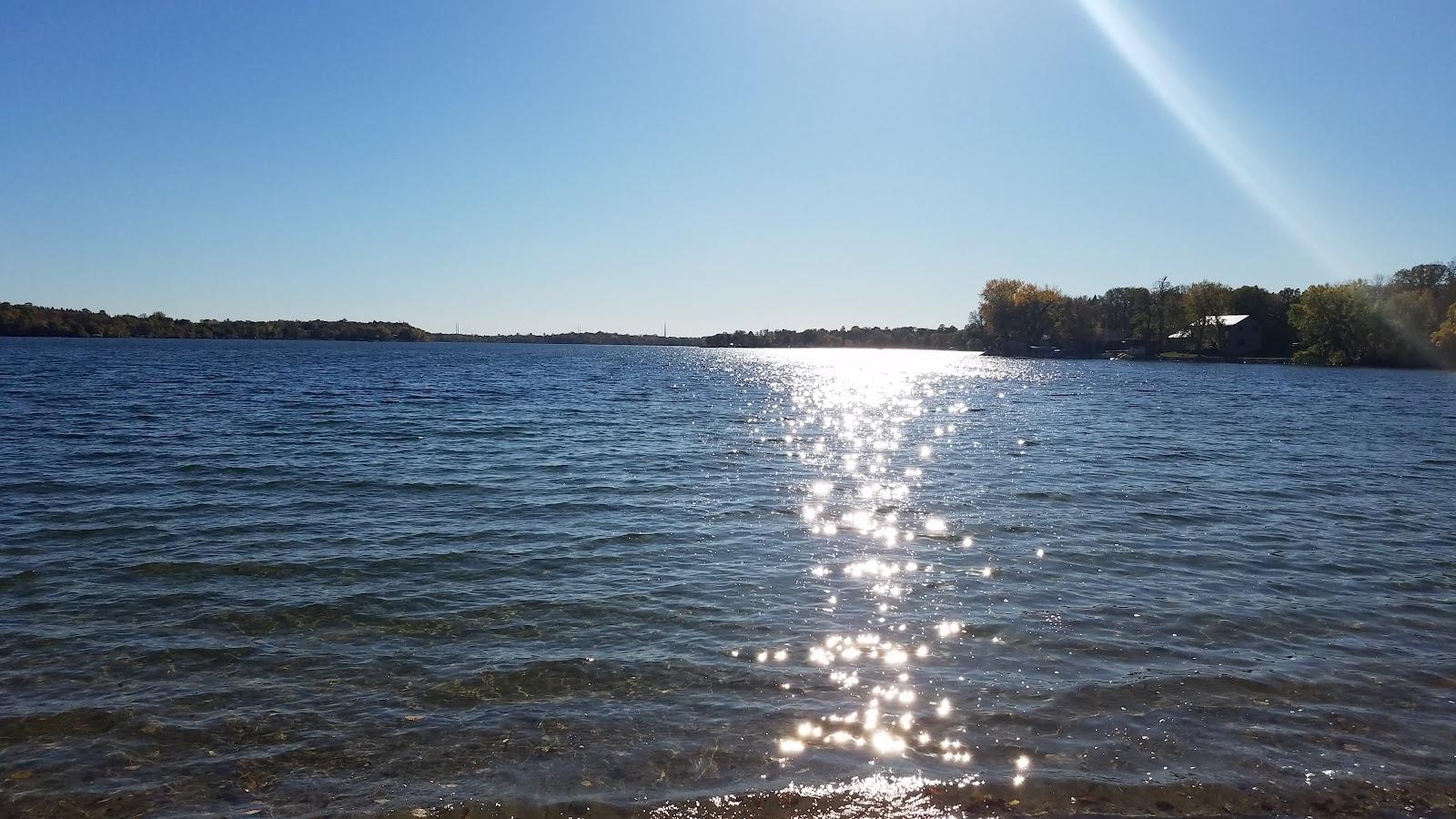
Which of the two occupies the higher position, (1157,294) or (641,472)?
(1157,294)

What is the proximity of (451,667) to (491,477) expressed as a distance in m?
13.0

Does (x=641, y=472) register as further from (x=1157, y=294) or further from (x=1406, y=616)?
(x=1157, y=294)

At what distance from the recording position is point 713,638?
10.0 m

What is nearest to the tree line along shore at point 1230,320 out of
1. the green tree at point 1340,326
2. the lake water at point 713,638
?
the green tree at point 1340,326

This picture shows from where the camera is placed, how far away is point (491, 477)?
21.8m

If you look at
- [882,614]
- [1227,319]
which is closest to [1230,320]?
[1227,319]

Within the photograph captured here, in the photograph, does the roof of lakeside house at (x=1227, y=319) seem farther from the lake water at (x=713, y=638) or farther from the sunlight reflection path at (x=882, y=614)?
the sunlight reflection path at (x=882, y=614)

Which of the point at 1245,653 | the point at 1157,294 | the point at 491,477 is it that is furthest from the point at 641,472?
the point at 1157,294

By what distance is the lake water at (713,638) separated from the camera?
6.84m

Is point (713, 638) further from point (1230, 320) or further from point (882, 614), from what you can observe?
point (1230, 320)

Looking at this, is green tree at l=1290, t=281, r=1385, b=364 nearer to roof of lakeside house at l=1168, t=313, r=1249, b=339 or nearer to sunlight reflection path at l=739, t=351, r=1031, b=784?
roof of lakeside house at l=1168, t=313, r=1249, b=339

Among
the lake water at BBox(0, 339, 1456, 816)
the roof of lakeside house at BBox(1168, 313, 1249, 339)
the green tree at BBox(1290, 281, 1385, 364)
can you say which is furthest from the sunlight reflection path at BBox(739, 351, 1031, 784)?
the roof of lakeside house at BBox(1168, 313, 1249, 339)

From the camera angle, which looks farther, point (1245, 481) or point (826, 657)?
point (1245, 481)

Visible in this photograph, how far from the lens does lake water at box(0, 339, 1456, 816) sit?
6.84 meters
